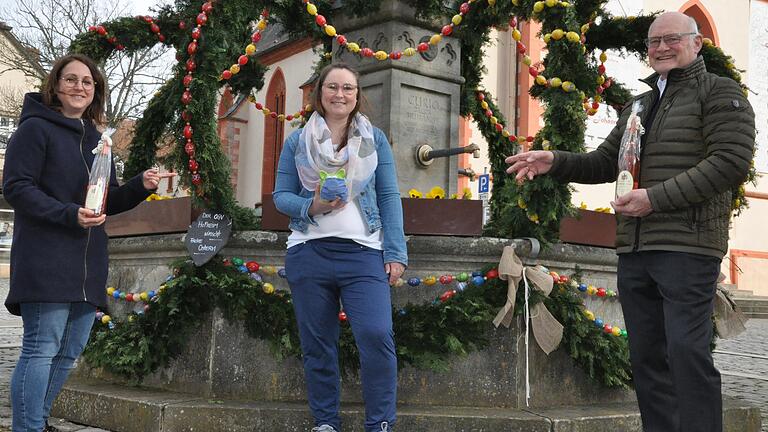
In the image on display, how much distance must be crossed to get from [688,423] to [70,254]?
8.32 ft

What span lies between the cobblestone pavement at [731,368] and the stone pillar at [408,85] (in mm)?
2892

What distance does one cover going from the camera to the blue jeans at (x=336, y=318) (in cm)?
356

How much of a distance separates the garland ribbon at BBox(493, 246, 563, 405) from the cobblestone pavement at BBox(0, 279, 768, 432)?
63.2 inches

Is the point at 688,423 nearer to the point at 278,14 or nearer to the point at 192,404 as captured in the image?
the point at 192,404

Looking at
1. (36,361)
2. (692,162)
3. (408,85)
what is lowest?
(36,361)

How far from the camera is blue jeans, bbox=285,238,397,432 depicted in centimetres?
356

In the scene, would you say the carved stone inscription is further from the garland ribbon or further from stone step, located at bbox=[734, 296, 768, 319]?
stone step, located at bbox=[734, 296, 768, 319]

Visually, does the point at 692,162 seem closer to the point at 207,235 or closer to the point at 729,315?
the point at 729,315

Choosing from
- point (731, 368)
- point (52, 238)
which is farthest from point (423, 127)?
point (731, 368)

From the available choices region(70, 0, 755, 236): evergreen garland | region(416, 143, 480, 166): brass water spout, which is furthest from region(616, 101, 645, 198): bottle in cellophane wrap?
region(416, 143, 480, 166): brass water spout

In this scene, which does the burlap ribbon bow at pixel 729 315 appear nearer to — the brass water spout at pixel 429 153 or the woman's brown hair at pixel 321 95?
the brass water spout at pixel 429 153

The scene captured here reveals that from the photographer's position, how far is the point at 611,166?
3.71 metres

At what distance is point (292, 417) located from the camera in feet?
13.6

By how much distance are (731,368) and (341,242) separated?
614 cm
